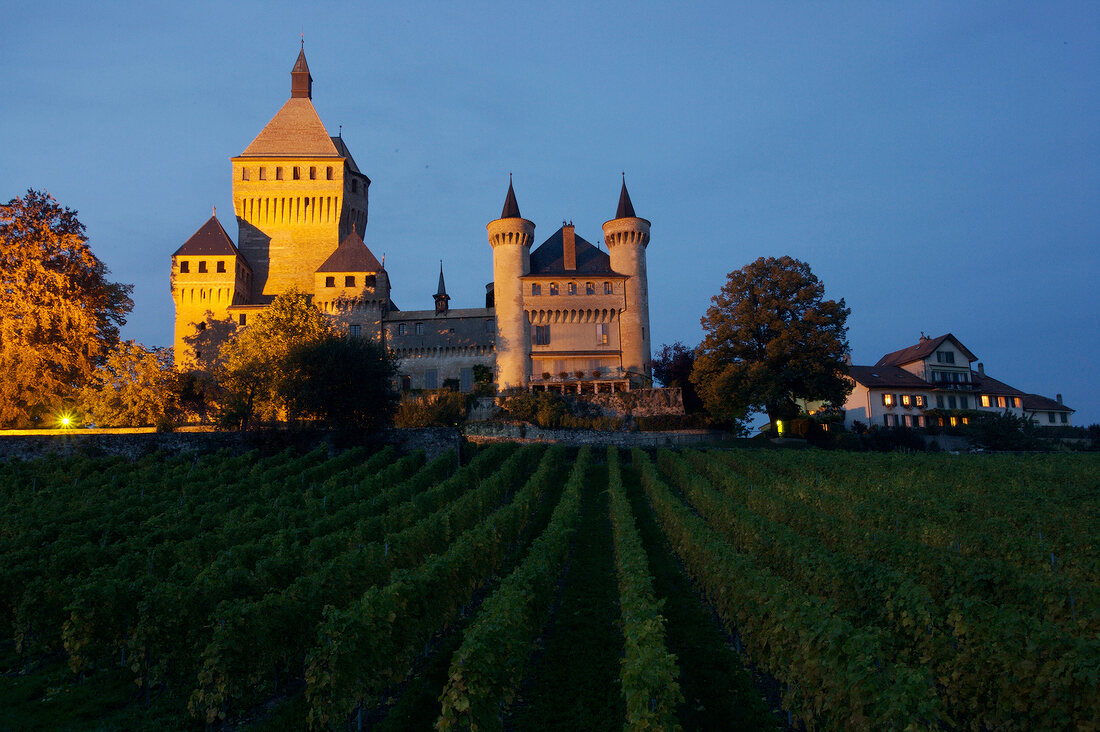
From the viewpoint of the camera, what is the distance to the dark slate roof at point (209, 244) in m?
54.6

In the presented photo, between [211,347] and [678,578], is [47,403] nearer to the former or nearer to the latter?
[211,347]

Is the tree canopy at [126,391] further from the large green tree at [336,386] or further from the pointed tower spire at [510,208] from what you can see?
the pointed tower spire at [510,208]

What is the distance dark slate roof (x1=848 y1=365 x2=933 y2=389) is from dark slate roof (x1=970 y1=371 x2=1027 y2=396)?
565cm

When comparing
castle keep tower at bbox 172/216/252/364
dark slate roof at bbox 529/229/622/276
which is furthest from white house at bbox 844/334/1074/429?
castle keep tower at bbox 172/216/252/364

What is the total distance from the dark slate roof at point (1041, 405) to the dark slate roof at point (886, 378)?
11.1m

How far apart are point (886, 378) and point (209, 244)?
5457cm

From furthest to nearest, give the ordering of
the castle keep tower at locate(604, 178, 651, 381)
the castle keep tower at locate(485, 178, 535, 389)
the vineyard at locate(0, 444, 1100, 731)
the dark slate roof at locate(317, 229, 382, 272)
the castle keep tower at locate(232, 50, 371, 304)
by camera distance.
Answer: the castle keep tower at locate(232, 50, 371, 304), the dark slate roof at locate(317, 229, 382, 272), the castle keep tower at locate(604, 178, 651, 381), the castle keep tower at locate(485, 178, 535, 389), the vineyard at locate(0, 444, 1100, 731)

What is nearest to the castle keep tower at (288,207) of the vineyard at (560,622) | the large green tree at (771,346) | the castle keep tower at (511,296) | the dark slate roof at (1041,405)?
the castle keep tower at (511,296)

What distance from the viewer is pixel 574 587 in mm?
14695

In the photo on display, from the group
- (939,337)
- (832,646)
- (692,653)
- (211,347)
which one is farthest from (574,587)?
(939,337)

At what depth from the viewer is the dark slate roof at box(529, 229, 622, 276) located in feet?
177

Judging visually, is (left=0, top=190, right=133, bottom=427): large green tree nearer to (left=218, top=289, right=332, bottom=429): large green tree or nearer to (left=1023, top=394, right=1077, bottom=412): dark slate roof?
(left=218, top=289, right=332, bottom=429): large green tree

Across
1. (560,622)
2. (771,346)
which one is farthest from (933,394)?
(560,622)

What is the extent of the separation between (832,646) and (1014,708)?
2042 mm
